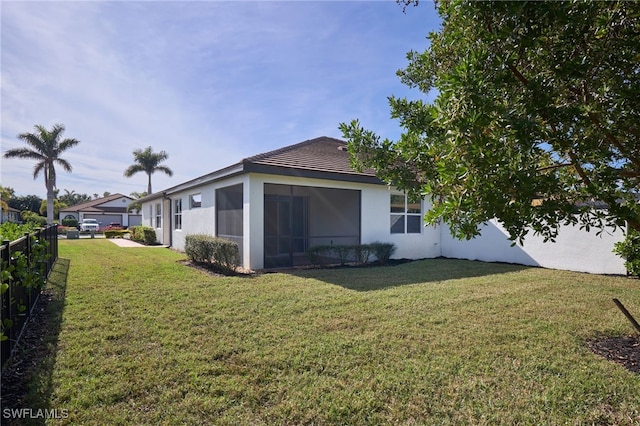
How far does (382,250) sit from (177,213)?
1131 centimetres

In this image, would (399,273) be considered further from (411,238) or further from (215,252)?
(215,252)

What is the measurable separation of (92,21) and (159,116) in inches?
226

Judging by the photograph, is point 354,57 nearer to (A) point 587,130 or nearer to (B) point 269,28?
(B) point 269,28

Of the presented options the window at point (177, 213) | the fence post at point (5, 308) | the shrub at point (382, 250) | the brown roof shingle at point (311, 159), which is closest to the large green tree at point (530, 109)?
the fence post at point (5, 308)

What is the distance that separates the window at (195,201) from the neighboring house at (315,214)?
0.04ft

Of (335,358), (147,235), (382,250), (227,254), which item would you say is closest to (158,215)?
→ (147,235)

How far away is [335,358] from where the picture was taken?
387 centimetres

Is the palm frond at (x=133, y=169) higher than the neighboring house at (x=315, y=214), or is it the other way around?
the palm frond at (x=133, y=169)

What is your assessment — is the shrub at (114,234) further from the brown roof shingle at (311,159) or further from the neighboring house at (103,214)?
the neighboring house at (103,214)

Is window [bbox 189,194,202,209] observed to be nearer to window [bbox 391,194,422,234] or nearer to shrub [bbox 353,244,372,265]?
shrub [bbox 353,244,372,265]

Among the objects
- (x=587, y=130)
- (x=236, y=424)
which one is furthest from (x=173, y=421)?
(x=587, y=130)

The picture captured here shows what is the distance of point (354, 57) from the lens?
7781 millimetres

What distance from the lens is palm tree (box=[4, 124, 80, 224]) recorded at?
31453 millimetres

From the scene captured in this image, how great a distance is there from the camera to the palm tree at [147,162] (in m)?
39.2
